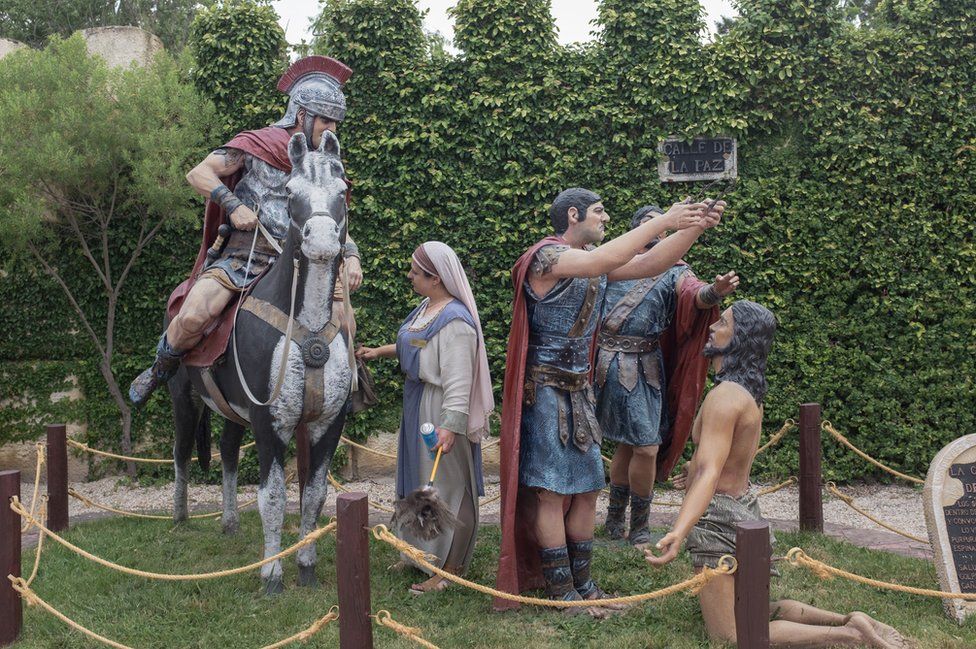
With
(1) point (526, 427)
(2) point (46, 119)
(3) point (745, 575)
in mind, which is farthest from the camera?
(2) point (46, 119)

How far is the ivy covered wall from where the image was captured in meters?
7.47

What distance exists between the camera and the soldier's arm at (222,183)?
4.91 meters

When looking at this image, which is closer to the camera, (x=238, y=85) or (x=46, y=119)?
(x=46, y=119)

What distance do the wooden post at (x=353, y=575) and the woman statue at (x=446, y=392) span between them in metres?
1.25

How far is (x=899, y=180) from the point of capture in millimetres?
7551

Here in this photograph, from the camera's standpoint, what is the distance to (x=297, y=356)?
15.2 feet

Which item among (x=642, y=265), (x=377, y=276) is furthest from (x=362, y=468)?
(x=642, y=265)

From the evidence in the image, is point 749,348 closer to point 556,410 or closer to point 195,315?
point 556,410

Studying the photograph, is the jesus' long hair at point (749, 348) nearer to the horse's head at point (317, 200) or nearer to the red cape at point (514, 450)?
the red cape at point (514, 450)

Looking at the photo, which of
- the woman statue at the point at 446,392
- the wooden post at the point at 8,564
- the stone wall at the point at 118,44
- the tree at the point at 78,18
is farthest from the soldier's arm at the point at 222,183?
the tree at the point at 78,18

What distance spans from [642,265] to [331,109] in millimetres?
2077

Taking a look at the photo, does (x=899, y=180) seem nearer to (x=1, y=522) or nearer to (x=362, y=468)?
(x=362, y=468)

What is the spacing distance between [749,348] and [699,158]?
405 centimetres

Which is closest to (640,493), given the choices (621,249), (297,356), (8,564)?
(621,249)
